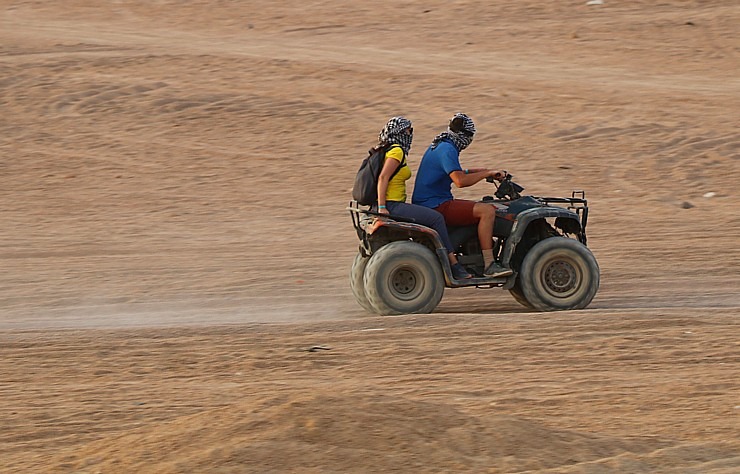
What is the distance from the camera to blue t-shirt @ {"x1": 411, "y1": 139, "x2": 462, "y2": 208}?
415 inches

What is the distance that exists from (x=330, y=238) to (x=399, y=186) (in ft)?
16.5

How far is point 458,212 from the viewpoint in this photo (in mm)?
10930

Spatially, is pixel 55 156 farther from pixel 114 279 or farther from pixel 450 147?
pixel 450 147

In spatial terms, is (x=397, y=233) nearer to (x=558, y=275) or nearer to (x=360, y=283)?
(x=360, y=283)

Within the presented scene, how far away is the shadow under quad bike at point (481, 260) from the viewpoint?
10.8 metres

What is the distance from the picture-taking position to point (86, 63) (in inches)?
948

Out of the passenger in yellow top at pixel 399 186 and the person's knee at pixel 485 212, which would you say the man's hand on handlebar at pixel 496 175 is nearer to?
the person's knee at pixel 485 212

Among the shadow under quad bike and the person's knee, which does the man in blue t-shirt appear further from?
the shadow under quad bike

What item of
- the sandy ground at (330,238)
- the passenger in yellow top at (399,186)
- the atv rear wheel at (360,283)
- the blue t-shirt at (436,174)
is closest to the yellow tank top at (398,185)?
the passenger in yellow top at (399,186)

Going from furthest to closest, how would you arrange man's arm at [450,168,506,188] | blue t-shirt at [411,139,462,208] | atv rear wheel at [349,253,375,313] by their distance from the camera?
atv rear wheel at [349,253,375,313]
blue t-shirt at [411,139,462,208]
man's arm at [450,168,506,188]

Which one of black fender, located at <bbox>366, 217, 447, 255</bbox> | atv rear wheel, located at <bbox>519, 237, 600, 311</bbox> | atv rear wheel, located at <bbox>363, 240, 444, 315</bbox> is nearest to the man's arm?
black fender, located at <bbox>366, 217, 447, 255</bbox>

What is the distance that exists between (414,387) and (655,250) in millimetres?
6669

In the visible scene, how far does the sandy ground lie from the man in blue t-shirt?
0.73 metres

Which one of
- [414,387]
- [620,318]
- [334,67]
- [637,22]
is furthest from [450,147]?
[637,22]
